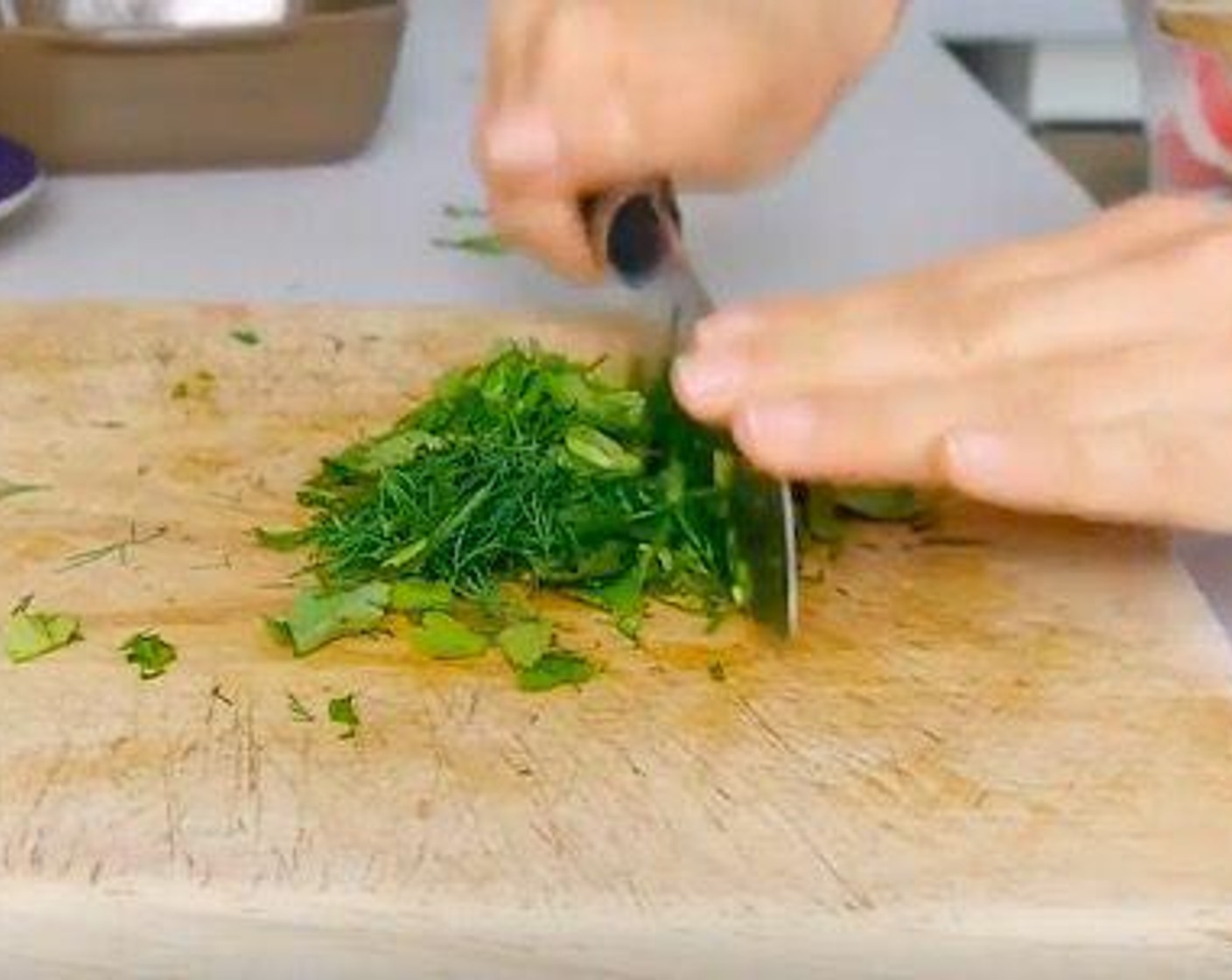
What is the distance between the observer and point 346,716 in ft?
2.80

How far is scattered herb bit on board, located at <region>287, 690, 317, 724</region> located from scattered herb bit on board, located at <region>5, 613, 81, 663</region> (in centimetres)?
8

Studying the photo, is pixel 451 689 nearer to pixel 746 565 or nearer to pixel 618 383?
pixel 746 565

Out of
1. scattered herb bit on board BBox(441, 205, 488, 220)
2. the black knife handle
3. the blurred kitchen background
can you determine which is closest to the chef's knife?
the black knife handle

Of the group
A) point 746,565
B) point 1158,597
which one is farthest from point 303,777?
point 1158,597

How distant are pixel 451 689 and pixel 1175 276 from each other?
0.88 ft

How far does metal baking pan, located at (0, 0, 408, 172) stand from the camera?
1.31 meters

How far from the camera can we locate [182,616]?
921 millimetres

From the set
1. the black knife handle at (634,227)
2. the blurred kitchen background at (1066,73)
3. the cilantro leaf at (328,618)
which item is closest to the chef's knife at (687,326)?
the black knife handle at (634,227)

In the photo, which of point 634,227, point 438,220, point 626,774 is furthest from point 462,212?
point 626,774

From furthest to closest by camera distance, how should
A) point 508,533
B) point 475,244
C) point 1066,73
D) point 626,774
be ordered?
1. point 1066,73
2. point 475,244
3. point 508,533
4. point 626,774

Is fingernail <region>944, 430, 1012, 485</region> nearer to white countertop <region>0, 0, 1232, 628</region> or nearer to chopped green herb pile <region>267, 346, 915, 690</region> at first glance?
chopped green herb pile <region>267, 346, 915, 690</region>

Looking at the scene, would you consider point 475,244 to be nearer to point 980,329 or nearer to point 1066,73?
point 980,329

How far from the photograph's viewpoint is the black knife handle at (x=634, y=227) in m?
1.00

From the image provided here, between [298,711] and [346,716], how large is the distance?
0.05 feet
